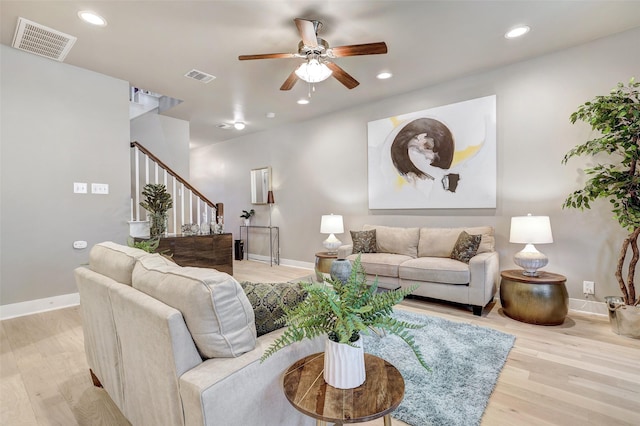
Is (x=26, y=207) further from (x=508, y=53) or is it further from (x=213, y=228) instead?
(x=508, y=53)

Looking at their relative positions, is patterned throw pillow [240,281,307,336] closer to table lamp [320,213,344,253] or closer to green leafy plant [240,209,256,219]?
table lamp [320,213,344,253]

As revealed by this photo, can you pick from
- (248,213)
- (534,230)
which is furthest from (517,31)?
(248,213)

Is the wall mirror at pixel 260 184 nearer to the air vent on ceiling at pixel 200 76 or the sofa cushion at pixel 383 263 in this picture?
the air vent on ceiling at pixel 200 76

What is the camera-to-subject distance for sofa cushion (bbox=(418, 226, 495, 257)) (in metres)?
3.40

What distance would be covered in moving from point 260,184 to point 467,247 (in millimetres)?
4350

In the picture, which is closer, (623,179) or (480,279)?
(623,179)

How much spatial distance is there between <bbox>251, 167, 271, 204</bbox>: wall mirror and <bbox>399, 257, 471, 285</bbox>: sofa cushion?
361 cm

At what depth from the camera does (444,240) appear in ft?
12.0

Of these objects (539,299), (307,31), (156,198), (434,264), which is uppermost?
(307,31)

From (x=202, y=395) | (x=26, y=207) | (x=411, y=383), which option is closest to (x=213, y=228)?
(x=26, y=207)

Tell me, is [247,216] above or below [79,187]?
below

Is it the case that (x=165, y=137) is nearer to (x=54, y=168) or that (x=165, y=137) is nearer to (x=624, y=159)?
(x=54, y=168)

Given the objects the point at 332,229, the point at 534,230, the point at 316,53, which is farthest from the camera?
the point at 332,229

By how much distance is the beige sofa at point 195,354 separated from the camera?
942 millimetres
